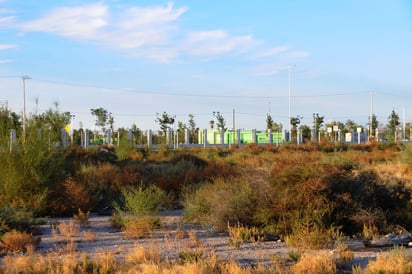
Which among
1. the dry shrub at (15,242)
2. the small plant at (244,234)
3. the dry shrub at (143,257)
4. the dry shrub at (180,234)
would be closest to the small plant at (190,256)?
the dry shrub at (143,257)

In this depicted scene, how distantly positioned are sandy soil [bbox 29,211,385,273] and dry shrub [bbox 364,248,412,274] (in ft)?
2.15

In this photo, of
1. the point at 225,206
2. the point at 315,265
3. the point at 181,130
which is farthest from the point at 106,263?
the point at 181,130

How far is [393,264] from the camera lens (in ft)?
33.3

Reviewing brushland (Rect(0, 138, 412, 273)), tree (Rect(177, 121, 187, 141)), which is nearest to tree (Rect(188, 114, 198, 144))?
tree (Rect(177, 121, 187, 141))

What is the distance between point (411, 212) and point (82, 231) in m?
8.36

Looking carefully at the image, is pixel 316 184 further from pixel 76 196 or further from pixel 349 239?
pixel 76 196

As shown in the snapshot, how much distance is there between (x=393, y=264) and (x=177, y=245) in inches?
191

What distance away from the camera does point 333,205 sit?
1480 centimetres

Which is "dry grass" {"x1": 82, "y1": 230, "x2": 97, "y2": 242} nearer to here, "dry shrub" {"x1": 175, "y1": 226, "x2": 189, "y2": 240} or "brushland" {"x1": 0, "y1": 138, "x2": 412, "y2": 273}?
"brushland" {"x1": 0, "y1": 138, "x2": 412, "y2": 273}

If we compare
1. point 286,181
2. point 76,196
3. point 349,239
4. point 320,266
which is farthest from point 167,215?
point 320,266

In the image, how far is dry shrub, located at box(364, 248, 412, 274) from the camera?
9820 mm

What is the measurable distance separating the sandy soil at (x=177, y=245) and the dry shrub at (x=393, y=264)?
2.15 feet

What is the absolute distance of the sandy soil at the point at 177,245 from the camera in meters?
12.0

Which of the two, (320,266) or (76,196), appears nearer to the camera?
(320,266)
